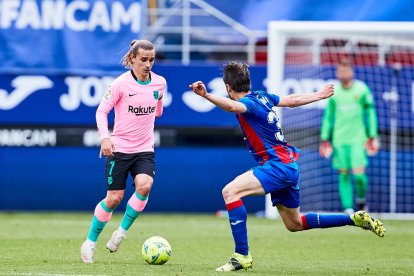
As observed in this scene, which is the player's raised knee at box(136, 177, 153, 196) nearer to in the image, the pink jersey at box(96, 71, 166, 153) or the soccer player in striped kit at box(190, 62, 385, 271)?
the pink jersey at box(96, 71, 166, 153)

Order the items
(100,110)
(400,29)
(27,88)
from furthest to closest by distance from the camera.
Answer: (27,88) < (400,29) < (100,110)

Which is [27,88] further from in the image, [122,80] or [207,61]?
[122,80]

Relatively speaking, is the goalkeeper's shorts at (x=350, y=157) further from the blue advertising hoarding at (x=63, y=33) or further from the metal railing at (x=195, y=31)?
the blue advertising hoarding at (x=63, y=33)

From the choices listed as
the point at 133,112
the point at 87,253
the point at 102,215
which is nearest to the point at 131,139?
the point at 133,112

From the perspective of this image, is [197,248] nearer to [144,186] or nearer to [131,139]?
[144,186]

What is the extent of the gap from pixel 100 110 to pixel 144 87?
0.59 meters

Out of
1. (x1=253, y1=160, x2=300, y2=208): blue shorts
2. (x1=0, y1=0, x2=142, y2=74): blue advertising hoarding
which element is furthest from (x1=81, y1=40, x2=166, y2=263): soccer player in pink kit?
(x1=0, y1=0, x2=142, y2=74): blue advertising hoarding

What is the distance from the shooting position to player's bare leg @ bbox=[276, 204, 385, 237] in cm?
929

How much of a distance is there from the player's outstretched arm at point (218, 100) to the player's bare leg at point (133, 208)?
1.52 meters

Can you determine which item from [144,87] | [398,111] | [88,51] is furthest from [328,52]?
[144,87]

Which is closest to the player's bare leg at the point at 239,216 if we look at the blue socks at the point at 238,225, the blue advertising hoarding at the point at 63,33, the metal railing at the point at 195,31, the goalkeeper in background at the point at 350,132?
the blue socks at the point at 238,225

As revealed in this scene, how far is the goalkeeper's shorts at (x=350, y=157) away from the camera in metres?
16.0

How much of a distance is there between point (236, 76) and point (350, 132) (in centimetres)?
734

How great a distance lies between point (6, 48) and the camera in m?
16.7
